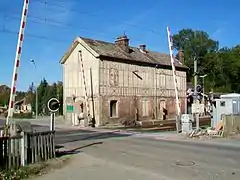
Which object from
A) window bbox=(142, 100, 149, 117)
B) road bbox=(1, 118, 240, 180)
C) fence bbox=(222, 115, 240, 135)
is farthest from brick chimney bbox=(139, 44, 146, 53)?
road bbox=(1, 118, 240, 180)

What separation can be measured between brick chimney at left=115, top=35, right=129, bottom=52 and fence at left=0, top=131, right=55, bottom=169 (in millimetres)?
30172

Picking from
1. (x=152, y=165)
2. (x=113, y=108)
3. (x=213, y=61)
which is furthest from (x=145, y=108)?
(x=213, y=61)

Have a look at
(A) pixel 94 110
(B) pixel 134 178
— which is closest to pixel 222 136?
(B) pixel 134 178

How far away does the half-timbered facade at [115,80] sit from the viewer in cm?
3784

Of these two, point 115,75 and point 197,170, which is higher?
point 115,75

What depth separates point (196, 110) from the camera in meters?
24.9

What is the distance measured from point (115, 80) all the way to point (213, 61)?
6167cm

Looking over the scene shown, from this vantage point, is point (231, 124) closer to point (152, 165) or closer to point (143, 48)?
point (152, 165)

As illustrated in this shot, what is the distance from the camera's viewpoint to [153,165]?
12.5 meters

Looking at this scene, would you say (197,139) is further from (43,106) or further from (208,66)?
(208,66)

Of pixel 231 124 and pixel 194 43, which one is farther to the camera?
pixel 194 43

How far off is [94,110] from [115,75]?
4568 millimetres

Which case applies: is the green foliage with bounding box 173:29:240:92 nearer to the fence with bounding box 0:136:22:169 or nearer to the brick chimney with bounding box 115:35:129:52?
the brick chimney with bounding box 115:35:129:52

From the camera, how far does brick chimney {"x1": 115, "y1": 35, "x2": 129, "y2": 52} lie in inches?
1684
